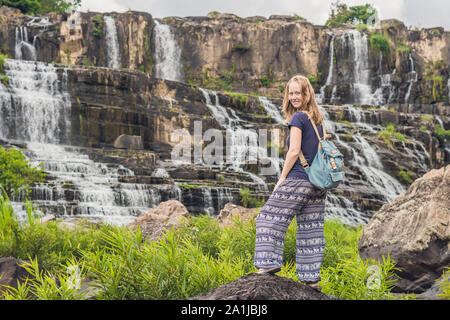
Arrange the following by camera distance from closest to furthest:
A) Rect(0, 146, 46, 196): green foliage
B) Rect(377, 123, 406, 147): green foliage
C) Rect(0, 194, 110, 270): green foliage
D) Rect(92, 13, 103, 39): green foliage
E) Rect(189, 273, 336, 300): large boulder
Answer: Rect(189, 273, 336, 300): large boulder, Rect(0, 194, 110, 270): green foliage, Rect(0, 146, 46, 196): green foliage, Rect(377, 123, 406, 147): green foliage, Rect(92, 13, 103, 39): green foliage

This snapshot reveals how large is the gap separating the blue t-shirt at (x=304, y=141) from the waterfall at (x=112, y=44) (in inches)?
1125

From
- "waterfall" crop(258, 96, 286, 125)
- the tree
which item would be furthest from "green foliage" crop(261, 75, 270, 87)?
the tree

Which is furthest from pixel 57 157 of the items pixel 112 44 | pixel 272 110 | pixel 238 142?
pixel 112 44

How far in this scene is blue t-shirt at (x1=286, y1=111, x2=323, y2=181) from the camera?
323 centimetres

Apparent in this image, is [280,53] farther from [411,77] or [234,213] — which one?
[234,213]

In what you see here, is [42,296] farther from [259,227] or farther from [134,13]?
[134,13]

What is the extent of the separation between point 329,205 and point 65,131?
11902 millimetres

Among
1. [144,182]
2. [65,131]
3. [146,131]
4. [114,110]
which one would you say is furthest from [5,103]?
[144,182]

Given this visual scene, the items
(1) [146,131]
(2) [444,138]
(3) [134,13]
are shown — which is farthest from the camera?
(3) [134,13]

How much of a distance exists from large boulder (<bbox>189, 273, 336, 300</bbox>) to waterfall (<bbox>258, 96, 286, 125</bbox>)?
2117 cm

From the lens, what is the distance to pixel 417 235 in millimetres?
4832

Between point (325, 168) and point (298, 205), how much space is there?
0.34 meters

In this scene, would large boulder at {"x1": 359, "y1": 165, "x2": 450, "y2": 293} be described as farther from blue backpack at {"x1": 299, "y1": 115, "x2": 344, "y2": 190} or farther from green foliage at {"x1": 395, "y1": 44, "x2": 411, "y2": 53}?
green foliage at {"x1": 395, "y1": 44, "x2": 411, "y2": 53}

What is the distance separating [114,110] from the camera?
1991 cm
